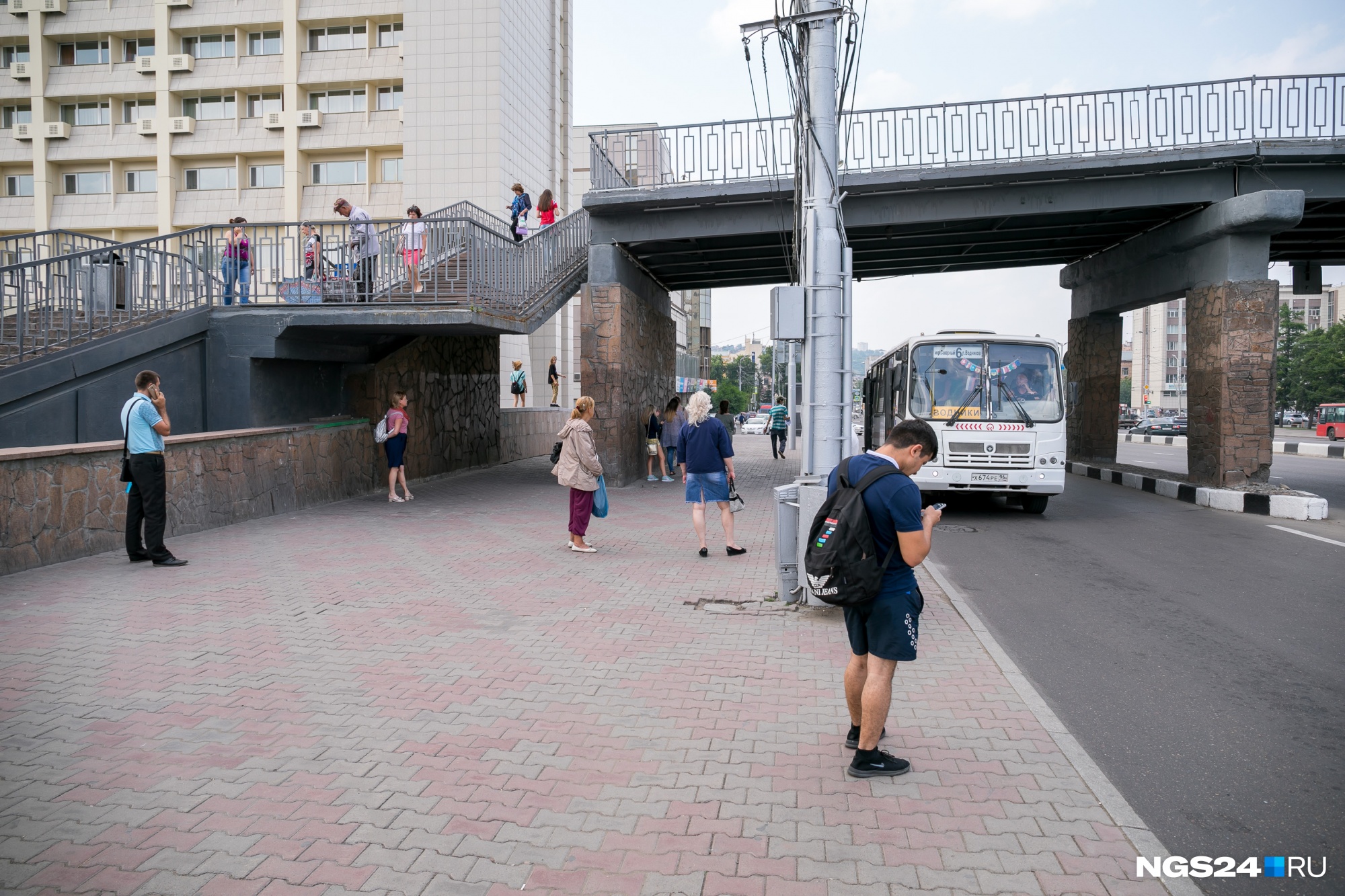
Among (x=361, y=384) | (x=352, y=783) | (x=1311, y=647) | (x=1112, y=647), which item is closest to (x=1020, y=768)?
(x=1112, y=647)

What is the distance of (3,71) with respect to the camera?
3978cm

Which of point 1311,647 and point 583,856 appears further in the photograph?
point 1311,647

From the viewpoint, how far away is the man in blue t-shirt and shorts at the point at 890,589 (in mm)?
3832

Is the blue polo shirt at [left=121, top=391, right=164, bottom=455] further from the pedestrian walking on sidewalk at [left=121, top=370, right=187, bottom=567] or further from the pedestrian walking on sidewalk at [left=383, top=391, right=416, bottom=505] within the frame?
the pedestrian walking on sidewalk at [left=383, top=391, right=416, bottom=505]

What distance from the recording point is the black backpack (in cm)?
384

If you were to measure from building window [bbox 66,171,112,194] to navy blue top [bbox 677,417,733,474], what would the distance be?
41.1m

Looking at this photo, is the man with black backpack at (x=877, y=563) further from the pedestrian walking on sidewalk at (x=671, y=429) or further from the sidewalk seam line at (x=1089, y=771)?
the pedestrian walking on sidewalk at (x=671, y=429)

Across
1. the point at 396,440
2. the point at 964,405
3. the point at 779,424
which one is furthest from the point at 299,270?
the point at 779,424

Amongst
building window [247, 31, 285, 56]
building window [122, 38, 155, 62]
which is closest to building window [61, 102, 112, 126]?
building window [122, 38, 155, 62]

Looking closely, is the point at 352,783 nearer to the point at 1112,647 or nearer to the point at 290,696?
the point at 290,696

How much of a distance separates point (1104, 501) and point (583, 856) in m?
14.9

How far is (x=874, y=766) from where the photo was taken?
398 cm

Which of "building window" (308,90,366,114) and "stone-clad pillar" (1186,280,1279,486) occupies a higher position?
"building window" (308,90,366,114)

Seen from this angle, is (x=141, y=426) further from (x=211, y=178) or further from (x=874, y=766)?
(x=211, y=178)
